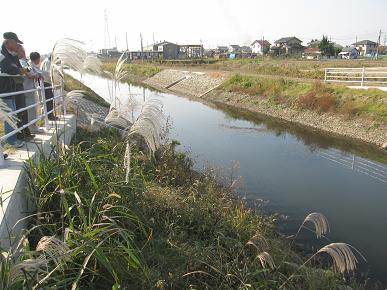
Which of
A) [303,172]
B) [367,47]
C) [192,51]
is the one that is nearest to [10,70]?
[303,172]

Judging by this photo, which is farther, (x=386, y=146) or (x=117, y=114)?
(x=386, y=146)

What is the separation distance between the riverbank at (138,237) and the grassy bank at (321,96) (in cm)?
1313

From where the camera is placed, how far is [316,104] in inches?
784

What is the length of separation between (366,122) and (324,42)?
61691mm

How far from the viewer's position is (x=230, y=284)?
13.5ft

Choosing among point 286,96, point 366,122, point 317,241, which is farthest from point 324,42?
point 317,241

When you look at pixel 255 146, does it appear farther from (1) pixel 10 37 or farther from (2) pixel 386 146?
(1) pixel 10 37

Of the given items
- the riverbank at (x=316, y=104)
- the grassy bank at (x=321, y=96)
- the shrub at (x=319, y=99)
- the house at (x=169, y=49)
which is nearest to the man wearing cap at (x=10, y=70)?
the riverbank at (x=316, y=104)

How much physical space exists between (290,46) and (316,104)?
7649 centimetres

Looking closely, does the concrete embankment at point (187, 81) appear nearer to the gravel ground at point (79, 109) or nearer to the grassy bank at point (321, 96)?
the grassy bank at point (321, 96)

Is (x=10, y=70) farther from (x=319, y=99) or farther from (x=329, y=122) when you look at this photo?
(x=319, y=99)

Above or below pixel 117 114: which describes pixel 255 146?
below

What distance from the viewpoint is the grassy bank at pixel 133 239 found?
3.28m

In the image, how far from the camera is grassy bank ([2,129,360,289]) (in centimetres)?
328
